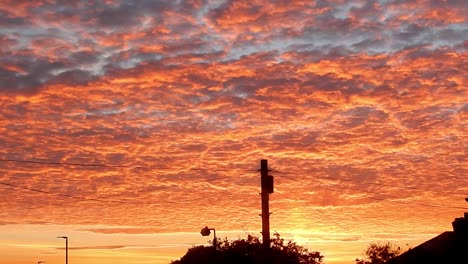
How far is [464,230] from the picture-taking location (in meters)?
38.0

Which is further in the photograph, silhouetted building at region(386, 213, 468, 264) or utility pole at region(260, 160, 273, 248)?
utility pole at region(260, 160, 273, 248)

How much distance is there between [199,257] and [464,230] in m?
25.2

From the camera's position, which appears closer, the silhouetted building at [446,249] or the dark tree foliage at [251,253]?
the silhouetted building at [446,249]

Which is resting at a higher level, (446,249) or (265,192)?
(265,192)

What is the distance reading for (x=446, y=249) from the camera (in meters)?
39.5

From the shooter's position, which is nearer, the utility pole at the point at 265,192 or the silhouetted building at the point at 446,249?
the silhouetted building at the point at 446,249

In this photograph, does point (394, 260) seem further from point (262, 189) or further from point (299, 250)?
point (299, 250)

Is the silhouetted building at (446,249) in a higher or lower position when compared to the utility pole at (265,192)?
lower

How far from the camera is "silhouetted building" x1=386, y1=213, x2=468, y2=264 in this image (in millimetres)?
38031

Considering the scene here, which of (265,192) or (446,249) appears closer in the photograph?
(446,249)

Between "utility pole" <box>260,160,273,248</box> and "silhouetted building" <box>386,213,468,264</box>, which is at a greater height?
"utility pole" <box>260,160,273,248</box>

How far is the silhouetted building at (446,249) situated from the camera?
38.0 m

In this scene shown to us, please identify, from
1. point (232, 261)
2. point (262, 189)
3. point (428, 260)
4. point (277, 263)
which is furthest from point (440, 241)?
point (232, 261)

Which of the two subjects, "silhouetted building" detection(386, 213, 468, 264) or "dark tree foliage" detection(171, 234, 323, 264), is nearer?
"silhouetted building" detection(386, 213, 468, 264)
